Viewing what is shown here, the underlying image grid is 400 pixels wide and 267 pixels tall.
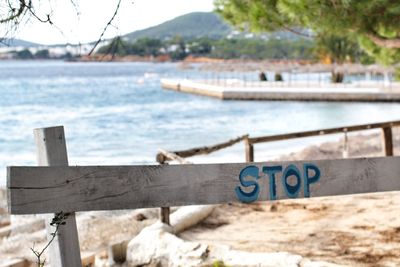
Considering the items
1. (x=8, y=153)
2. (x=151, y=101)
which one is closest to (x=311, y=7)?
(x=8, y=153)

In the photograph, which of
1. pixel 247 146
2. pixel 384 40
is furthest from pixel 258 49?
pixel 384 40

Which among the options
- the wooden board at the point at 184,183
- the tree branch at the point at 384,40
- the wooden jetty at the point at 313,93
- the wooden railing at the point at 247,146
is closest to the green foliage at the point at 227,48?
the wooden jetty at the point at 313,93

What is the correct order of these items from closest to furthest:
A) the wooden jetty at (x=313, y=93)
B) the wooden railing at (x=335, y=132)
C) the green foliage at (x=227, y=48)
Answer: the wooden railing at (x=335, y=132)
the wooden jetty at (x=313, y=93)
the green foliage at (x=227, y=48)

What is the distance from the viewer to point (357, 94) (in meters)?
33.6

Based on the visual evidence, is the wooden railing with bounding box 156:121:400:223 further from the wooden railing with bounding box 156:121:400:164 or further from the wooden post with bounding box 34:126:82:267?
the wooden post with bounding box 34:126:82:267

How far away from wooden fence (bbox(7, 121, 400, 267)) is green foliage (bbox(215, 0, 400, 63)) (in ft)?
10.7

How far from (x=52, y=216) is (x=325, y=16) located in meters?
4.20

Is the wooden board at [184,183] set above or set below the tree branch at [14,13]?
below

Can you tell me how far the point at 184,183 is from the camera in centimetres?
206

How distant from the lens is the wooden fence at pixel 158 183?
1885 millimetres

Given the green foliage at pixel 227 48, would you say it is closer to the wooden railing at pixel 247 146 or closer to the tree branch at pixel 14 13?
the wooden railing at pixel 247 146

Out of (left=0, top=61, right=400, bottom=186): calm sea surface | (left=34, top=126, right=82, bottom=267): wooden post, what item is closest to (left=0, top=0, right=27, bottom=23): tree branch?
(left=34, top=126, right=82, bottom=267): wooden post

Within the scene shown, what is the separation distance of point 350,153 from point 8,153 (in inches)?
471

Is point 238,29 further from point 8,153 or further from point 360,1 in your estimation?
point 8,153
